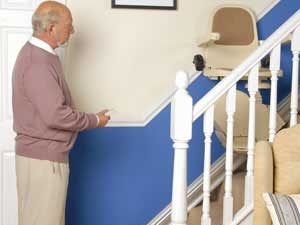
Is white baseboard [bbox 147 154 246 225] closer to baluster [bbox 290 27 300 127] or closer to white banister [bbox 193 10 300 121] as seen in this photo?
baluster [bbox 290 27 300 127]

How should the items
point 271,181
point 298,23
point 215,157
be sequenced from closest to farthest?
point 271,181
point 298,23
point 215,157

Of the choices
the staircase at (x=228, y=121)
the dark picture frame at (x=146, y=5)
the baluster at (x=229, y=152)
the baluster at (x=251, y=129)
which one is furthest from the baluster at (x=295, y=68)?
the dark picture frame at (x=146, y=5)

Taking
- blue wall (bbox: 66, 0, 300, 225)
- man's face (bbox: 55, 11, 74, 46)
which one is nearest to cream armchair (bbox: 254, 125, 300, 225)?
man's face (bbox: 55, 11, 74, 46)

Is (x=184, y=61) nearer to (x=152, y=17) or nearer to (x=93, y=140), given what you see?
(x=152, y=17)

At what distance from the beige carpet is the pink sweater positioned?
1105 millimetres

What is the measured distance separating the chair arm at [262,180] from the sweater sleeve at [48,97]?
0.99 m

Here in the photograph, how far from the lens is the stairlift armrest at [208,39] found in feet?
11.2

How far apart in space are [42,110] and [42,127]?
0.40 ft

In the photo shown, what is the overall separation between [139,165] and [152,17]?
3.32 feet

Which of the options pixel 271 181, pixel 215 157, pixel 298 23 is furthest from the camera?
pixel 215 157

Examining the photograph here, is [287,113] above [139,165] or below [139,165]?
above

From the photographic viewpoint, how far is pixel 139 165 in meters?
3.72

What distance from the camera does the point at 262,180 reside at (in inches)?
92.5

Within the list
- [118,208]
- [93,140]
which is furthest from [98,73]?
[118,208]
